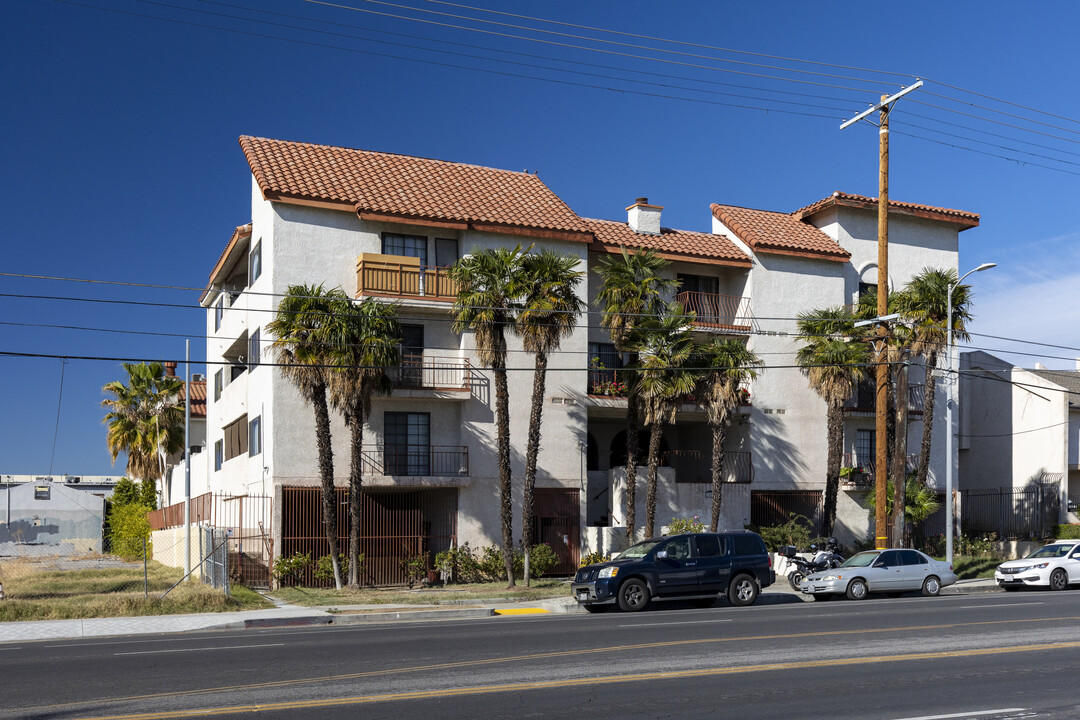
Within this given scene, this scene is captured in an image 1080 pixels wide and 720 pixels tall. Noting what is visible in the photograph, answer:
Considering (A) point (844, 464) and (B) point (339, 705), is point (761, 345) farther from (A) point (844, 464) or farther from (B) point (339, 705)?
(B) point (339, 705)

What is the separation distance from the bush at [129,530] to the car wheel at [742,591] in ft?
102

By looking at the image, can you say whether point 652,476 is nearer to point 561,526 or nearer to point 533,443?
point 561,526

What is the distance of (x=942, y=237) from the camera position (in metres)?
41.9

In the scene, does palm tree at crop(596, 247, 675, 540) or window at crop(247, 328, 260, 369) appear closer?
palm tree at crop(596, 247, 675, 540)

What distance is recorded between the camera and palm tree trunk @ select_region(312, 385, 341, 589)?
1105 inches

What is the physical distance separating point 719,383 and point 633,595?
40.5 ft

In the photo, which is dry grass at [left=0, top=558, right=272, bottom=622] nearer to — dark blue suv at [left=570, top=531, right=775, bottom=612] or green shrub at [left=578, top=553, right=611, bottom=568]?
dark blue suv at [left=570, top=531, right=775, bottom=612]

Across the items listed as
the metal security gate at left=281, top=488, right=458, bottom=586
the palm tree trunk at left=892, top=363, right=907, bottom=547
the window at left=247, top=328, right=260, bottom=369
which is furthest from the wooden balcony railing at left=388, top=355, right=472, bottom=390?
the palm tree trunk at left=892, top=363, right=907, bottom=547

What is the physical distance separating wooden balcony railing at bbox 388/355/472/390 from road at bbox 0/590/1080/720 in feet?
44.4

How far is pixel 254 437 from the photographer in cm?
3325

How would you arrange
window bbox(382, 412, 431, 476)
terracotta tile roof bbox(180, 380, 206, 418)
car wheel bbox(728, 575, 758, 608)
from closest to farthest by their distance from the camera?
car wheel bbox(728, 575, 758, 608)
window bbox(382, 412, 431, 476)
terracotta tile roof bbox(180, 380, 206, 418)

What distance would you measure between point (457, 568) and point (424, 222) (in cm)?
1067

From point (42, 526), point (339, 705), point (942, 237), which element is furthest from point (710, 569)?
point (42, 526)

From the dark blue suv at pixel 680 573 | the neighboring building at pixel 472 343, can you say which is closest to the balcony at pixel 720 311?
the neighboring building at pixel 472 343
